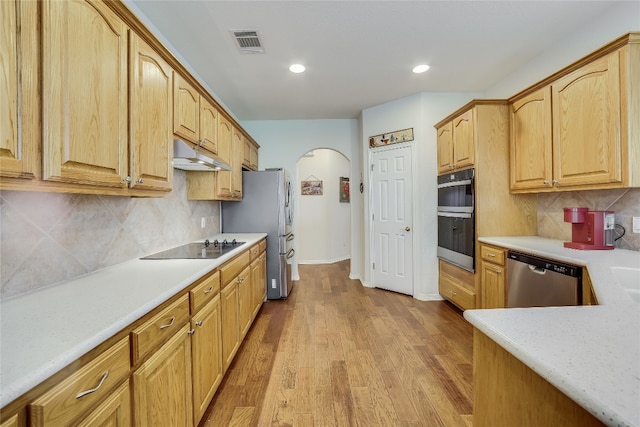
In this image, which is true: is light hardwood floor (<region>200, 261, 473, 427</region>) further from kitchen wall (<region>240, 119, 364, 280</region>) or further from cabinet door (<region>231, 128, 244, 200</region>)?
kitchen wall (<region>240, 119, 364, 280</region>)

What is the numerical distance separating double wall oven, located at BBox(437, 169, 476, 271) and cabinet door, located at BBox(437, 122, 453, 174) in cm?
11

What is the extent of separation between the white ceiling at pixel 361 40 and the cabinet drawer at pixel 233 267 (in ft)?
6.13

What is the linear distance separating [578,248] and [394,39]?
A: 224 cm

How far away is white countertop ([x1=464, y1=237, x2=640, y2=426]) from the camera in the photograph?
1.56 ft

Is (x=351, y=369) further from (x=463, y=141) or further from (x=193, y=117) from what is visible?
(x=463, y=141)

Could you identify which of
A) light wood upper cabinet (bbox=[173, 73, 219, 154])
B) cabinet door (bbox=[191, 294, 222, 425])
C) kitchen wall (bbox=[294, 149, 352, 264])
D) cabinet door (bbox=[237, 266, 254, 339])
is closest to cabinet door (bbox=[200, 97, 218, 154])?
light wood upper cabinet (bbox=[173, 73, 219, 154])

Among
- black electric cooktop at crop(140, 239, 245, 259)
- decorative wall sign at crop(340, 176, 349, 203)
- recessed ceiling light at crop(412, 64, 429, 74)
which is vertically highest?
recessed ceiling light at crop(412, 64, 429, 74)

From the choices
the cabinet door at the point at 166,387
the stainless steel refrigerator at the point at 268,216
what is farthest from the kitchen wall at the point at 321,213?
the cabinet door at the point at 166,387

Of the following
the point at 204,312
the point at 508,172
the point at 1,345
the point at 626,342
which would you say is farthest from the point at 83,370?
the point at 508,172

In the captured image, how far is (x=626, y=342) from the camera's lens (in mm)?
652

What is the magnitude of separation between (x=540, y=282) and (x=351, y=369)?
5.07 ft

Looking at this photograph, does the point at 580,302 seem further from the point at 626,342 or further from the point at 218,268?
the point at 218,268

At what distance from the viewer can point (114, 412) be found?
0.89 meters

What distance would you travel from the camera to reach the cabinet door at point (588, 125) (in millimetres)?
1887
